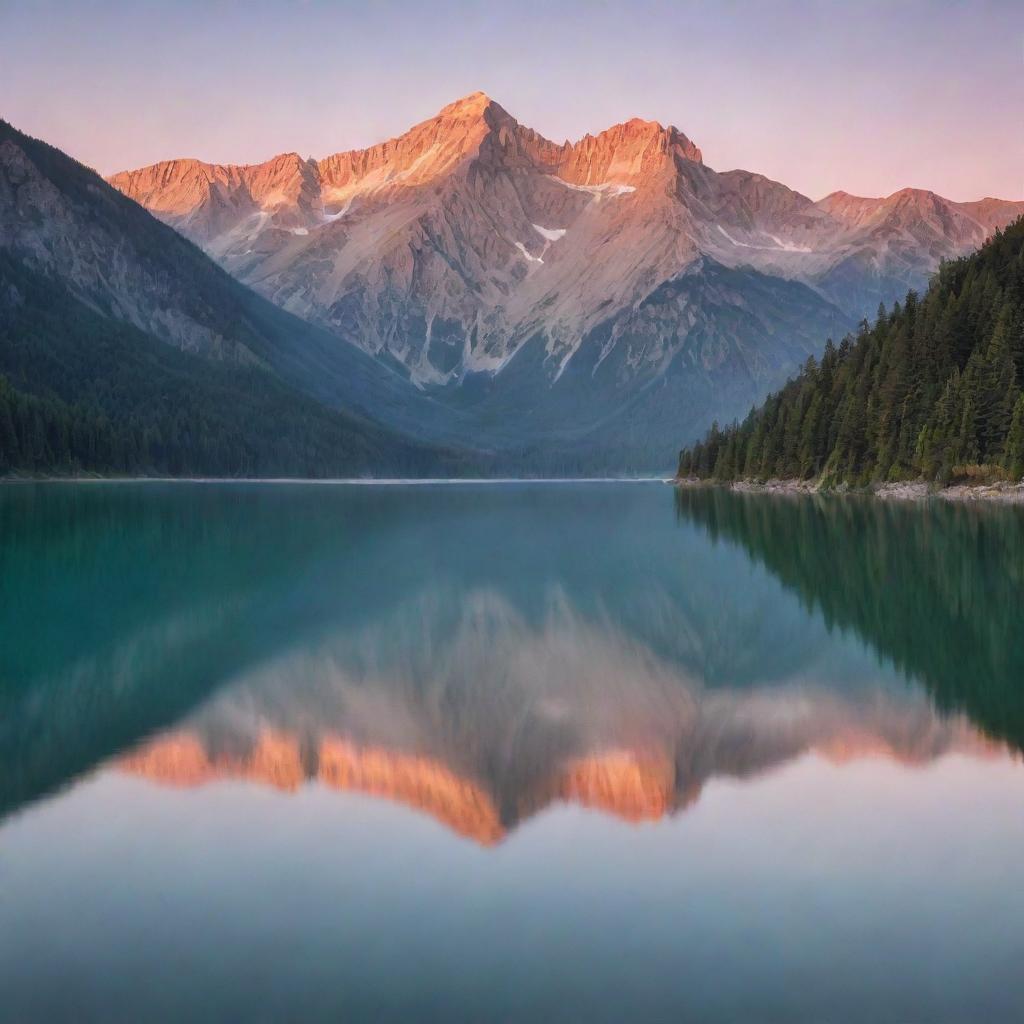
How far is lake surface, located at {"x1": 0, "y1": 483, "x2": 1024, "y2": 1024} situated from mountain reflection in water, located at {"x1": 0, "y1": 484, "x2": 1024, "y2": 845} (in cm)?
12

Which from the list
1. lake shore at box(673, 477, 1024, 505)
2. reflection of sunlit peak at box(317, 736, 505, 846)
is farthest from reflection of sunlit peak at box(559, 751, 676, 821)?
lake shore at box(673, 477, 1024, 505)

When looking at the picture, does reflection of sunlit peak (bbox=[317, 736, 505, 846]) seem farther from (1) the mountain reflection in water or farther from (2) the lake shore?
(2) the lake shore

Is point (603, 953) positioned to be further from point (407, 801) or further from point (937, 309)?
point (937, 309)

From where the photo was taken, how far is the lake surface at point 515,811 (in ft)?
32.1

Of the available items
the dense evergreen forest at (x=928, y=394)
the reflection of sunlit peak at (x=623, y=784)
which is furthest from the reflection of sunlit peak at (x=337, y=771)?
the dense evergreen forest at (x=928, y=394)

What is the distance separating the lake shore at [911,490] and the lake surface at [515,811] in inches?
2098

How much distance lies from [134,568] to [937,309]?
86.1m

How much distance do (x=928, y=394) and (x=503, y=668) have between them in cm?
8431

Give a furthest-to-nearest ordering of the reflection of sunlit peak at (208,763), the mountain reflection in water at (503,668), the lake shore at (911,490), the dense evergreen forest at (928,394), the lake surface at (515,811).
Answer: the dense evergreen forest at (928,394)
the lake shore at (911,490)
the mountain reflection in water at (503,668)
the reflection of sunlit peak at (208,763)
the lake surface at (515,811)

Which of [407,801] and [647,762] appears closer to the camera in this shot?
[407,801]

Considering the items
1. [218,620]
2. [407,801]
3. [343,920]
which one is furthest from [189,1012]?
[218,620]

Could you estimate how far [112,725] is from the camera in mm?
18906

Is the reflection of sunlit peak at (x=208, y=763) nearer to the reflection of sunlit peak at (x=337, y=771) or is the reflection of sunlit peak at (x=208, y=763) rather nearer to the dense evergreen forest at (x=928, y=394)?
the reflection of sunlit peak at (x=337, y=771)

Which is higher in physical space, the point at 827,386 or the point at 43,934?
the point at 827,386
